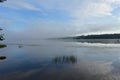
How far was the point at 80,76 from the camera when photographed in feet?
73.0

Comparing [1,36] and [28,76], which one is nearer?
[28,76]

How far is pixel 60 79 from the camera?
20609mm

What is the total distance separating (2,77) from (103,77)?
11.4 m

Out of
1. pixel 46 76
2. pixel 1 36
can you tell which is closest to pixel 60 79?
pixel 46 76

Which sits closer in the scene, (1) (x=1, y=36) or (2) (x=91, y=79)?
(2) (x=91, y=79)

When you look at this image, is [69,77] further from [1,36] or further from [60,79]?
[1,36]

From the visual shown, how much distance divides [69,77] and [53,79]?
203cm

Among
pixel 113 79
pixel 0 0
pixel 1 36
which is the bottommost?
pixel 113 79

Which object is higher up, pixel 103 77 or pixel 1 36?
pixel 1 36

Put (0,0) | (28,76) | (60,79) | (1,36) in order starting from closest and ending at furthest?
(60,79) < (28,76) < (0,0) < (1,36)

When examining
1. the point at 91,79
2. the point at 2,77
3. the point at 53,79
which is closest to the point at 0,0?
the point at 2,77

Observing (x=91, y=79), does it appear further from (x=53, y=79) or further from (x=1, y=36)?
(x=1, y=36)

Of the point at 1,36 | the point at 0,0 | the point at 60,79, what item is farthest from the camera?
the point at 1,36

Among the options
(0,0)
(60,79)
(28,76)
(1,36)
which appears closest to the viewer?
(60,79)
